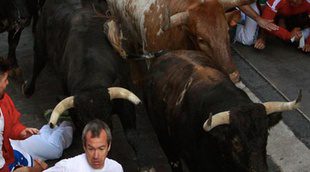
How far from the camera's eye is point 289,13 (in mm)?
8148

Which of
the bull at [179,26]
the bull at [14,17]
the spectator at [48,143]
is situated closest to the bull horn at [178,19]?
the bull at [179,26]

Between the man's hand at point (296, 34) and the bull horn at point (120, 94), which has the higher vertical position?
the bull horn at point (120, 94)

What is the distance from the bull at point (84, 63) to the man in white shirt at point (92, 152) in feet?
3.67

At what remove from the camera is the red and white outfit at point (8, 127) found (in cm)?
473

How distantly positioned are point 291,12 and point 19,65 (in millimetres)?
4261

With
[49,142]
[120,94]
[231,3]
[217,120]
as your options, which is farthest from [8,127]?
[231,3]

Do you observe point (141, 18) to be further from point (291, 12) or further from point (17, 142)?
point (291, 12)

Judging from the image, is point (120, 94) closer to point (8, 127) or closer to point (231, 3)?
point (8, 127)

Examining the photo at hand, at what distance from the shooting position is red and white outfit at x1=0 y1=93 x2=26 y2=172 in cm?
473

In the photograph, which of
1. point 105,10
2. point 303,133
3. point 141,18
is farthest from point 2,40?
point 303,133

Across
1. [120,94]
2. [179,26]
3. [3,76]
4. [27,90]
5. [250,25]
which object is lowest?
[27,90]

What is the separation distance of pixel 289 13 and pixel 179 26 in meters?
2.77

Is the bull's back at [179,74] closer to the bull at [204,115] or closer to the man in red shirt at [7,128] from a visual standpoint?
the bull at [204,115]

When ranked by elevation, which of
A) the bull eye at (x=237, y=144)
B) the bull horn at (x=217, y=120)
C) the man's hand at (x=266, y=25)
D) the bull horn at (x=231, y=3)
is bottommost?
the man's hand at (x=266, y=25)
